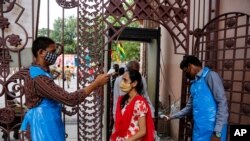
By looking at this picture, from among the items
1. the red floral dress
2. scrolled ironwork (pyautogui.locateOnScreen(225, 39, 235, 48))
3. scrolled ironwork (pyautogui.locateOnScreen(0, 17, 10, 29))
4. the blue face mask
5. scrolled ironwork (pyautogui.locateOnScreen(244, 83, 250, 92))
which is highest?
scrolled ironwork (pyautogui.locateOnScreen(0, 17, 10, 29))

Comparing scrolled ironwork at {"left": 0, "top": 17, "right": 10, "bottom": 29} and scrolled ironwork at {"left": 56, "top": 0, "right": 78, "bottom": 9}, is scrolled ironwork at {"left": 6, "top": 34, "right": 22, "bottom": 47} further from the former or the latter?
scrolled ironwork at {"left": 56, "top": 0, "right": 78, "bottom": 9}

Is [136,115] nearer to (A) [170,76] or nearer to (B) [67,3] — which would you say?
(B) [67,3]

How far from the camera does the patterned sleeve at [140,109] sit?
2346mm

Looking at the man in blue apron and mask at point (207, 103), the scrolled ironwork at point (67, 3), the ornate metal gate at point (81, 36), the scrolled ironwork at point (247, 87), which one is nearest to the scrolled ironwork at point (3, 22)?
the ornate metal gate at point (81, 36)

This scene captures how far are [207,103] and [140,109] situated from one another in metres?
0.74

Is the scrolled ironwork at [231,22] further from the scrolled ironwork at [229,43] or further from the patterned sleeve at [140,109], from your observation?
the patterned sleeve at [140,109]

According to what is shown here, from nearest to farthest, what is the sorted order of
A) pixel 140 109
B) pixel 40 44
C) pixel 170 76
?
pixel 40 44 < pixel 140 109 < pixel 170 76

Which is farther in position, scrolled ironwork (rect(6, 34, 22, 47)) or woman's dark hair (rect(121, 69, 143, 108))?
scrolled ironwork (rect(6, 34, 22, 47))

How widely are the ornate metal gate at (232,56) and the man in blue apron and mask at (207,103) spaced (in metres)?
0.48

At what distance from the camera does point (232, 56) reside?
3322 millimetres

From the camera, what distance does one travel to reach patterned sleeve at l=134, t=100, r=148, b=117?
2346 mm

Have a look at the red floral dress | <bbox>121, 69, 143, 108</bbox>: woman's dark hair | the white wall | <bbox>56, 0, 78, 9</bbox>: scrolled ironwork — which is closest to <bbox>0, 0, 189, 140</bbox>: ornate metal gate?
<bbox>56, 0, 78, 9</bbox>: scrolled ironwork

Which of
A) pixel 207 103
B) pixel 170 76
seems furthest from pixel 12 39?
pixel 170 76

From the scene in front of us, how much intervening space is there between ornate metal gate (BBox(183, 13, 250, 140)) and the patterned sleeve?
1.24m
